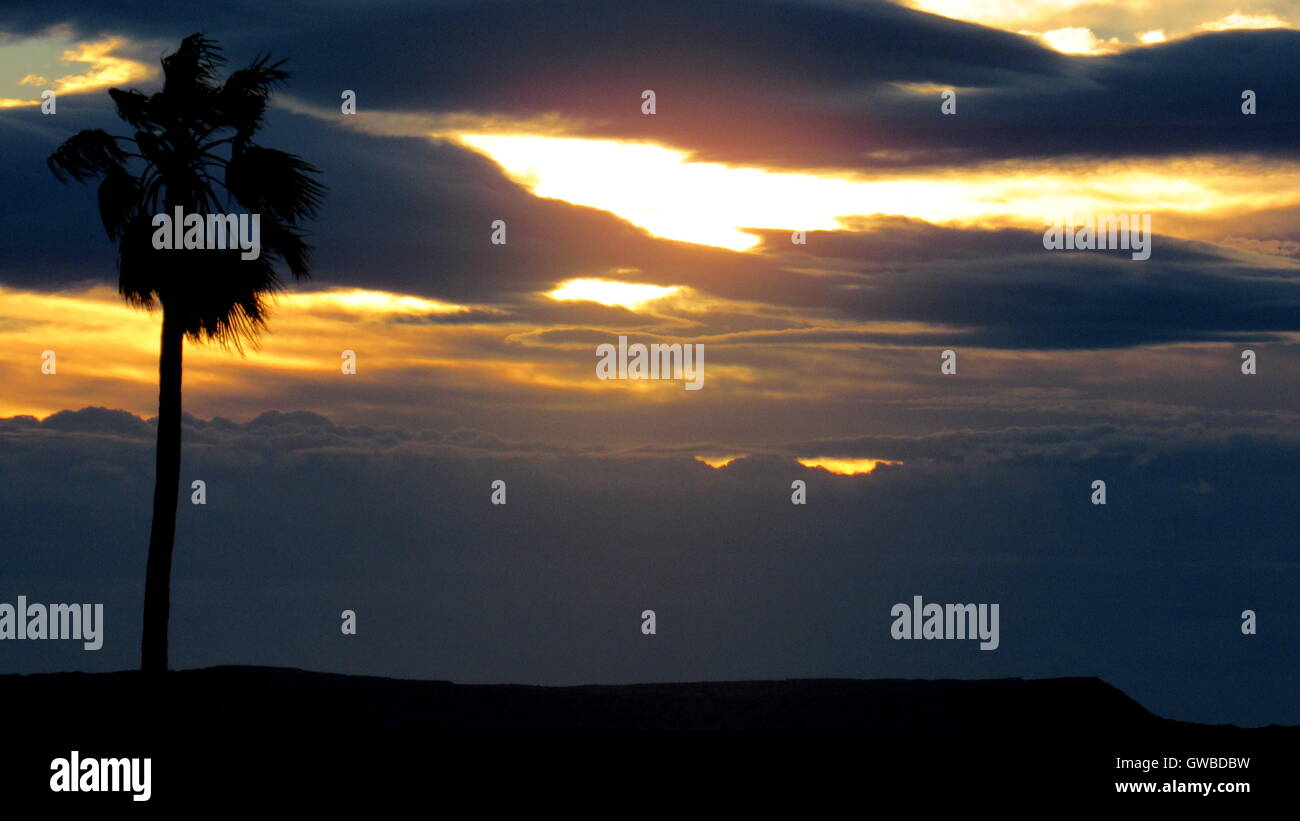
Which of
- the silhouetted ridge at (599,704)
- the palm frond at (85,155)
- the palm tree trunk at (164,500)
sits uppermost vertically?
the palm frond at (85,155)

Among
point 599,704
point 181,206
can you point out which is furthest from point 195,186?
point 599,704

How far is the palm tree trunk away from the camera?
28203 mm

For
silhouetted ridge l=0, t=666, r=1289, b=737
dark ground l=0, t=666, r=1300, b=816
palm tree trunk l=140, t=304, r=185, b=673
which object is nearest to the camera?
dark ground l=0, t=666, r=1300, b=816

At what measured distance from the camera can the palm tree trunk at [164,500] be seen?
2820cm

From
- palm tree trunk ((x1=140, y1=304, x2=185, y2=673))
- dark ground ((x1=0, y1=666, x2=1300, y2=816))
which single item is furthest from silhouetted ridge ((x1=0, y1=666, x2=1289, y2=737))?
palm tree trunk ((x1=140, y1=304, x2=185, y2=673))

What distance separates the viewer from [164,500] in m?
28.5

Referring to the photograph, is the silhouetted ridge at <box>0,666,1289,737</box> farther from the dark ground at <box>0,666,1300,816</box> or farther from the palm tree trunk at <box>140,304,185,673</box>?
the palm tree trunk at <box>140,304,185,673</box>
